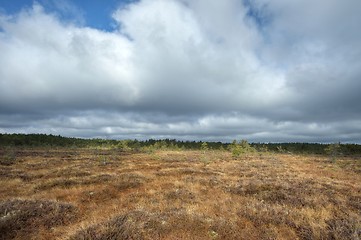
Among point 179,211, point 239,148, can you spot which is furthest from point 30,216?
point 239,148

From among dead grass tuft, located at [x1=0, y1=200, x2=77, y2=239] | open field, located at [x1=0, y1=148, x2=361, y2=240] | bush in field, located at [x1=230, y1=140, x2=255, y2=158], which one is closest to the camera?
open field, located at [x1=0, y1=148, x2=361, y2=240]

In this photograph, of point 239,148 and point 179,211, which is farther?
point 239,148

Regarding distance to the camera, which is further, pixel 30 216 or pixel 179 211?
pixel 179 211

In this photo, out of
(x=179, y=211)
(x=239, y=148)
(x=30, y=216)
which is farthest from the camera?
(x=239, y=148)

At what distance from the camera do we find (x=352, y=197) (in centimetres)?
1772

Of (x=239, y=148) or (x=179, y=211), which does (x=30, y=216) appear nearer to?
(x=179, y=211)

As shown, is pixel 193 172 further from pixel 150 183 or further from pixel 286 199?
pixel 286 199

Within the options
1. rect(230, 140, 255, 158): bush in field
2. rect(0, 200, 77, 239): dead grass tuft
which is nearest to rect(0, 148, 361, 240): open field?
rect(0, 200, 77, 239): dead grass tuft

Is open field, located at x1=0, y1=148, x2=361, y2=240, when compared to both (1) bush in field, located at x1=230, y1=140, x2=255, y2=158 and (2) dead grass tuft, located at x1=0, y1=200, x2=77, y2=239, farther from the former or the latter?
(1) bush in field, located at x1=230, y1=140, x2=255, y2=158

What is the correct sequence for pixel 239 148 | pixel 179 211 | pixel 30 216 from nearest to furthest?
pixel 30 216
pixel 179 211
pixel 239 148

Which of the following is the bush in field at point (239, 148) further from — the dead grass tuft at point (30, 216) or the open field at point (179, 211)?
the dead grass tuft at point (30, 216)

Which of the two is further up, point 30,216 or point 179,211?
point 179,211

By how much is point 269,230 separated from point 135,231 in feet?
17.2

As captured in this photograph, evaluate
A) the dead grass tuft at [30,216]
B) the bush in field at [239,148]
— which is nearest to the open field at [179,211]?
the dead grass tuft at [30,216]
